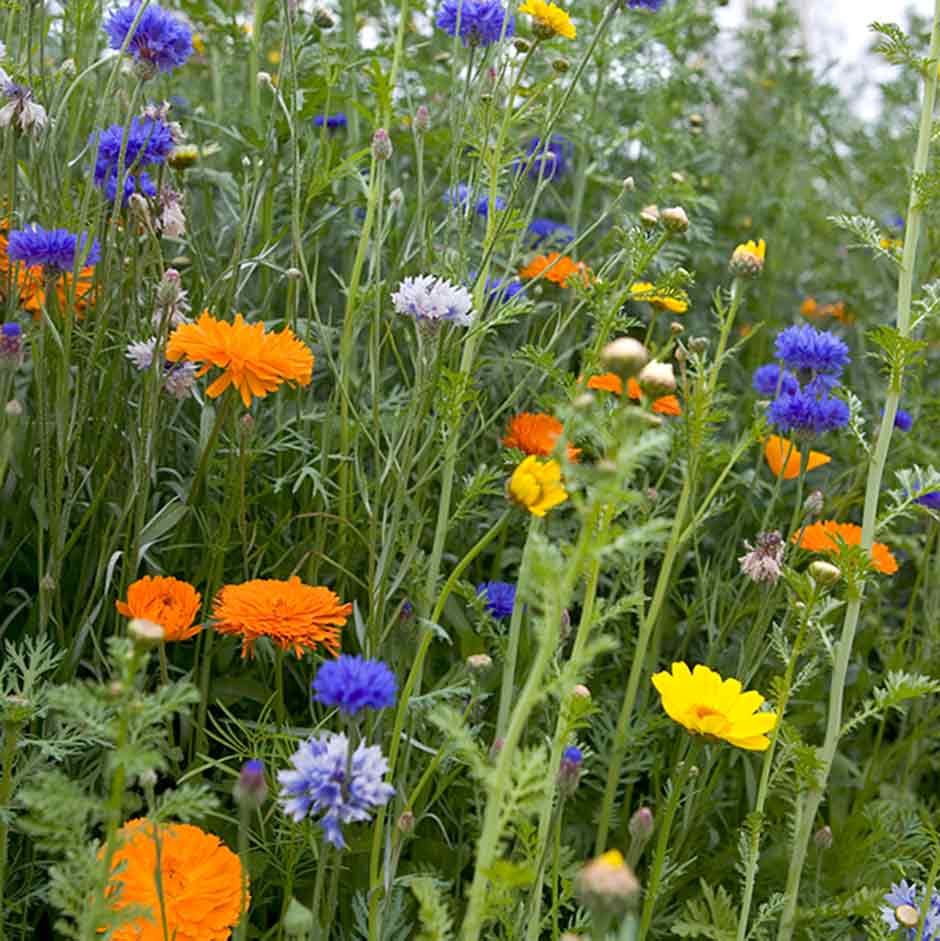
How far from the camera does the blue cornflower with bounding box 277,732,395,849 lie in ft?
3.38

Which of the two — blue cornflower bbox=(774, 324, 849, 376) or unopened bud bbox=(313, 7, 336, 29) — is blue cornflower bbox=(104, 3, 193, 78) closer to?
unopened bud bbox=(313, 7, 336, 29)

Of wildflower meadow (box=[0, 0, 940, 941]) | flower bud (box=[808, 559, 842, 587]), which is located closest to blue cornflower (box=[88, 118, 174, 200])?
wildflower meadow (box=[0, 0, 940, 941])

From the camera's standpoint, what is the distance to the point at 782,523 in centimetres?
213

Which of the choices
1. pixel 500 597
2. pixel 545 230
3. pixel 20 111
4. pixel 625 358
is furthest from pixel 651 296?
pixel 545 230

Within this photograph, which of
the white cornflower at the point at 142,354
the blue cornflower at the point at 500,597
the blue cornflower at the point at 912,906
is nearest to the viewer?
the blue cornflower at the point at 912,906

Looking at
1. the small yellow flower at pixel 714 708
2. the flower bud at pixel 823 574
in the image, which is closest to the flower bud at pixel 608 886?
the small yellow flower at pixel 714 708

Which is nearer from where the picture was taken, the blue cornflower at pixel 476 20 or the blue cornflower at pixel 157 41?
the blue cornflower at pixel 157 41

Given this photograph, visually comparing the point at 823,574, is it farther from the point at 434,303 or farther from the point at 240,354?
the point at 240,354

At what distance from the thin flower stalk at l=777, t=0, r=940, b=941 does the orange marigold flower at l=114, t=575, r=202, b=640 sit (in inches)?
29.6

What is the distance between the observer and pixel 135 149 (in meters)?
1.58

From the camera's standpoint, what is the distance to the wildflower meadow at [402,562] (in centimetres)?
108

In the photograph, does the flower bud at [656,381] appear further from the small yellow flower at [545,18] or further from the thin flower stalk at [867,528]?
the small yellow flower at [545,18]

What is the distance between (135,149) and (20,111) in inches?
5.9

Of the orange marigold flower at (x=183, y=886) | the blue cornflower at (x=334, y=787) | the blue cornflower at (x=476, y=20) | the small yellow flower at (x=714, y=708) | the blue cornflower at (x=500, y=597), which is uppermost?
the blue cornflower at (x=476, y=20)
